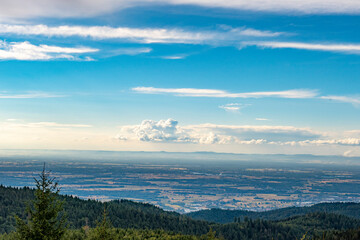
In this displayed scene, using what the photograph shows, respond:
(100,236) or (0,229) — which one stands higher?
(100,236)

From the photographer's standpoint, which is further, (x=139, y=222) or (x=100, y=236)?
(x=139, y=222)

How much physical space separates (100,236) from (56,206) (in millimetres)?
5632

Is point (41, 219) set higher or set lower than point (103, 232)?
higher

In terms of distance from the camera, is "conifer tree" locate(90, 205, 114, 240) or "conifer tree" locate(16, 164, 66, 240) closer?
"conifer tree" locate(16, 164, 66, 240)

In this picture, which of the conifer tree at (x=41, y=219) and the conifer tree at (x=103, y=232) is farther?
the conifer tree at (x=103, y=232)

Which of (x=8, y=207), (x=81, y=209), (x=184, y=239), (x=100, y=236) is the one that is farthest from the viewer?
(x=81, y=209)

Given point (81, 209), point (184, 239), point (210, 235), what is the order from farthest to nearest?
point (81, 209) < point (184, 239) < point (210, 235)

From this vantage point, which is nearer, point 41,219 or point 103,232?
point 41,219

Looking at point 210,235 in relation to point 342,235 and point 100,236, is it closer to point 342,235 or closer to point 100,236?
point 100,236

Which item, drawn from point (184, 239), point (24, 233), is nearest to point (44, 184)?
point (24, 233)

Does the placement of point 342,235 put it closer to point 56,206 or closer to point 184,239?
point 184,239

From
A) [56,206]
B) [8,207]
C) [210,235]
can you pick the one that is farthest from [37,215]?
[8,207]

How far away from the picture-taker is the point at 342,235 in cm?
15325

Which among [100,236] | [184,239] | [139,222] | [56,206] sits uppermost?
[56,206]
